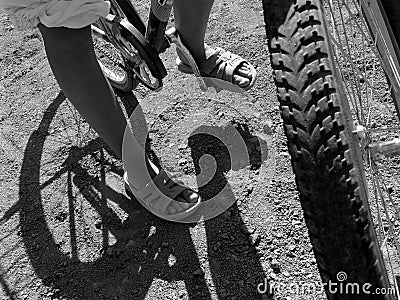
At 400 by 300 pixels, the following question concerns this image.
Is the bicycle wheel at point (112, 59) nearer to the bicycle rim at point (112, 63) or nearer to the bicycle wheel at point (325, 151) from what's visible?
the bicycle rim at point (112, 63)

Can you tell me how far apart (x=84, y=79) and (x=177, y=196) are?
0.56 metres

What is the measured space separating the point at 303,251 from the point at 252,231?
7.4 inches

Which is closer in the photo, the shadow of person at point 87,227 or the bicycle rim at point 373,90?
the bicycle rim at point 373,90

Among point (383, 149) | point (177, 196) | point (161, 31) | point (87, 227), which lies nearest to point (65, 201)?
point (87, 227)

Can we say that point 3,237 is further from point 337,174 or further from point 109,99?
point 337,174

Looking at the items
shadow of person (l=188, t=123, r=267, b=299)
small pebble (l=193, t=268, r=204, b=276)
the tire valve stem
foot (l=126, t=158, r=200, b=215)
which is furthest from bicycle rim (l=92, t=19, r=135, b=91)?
the tire valve stem

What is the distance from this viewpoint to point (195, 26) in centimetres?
232

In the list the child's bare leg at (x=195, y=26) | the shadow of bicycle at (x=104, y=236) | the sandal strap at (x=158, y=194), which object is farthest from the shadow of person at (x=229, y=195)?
the child's bare leg at (x=195, y=26)

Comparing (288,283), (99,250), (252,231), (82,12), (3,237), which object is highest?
(82,12)

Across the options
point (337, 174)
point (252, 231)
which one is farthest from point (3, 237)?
point (337, 174)

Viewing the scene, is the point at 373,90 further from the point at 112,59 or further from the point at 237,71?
the point at 112,59

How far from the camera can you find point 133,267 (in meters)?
2.07

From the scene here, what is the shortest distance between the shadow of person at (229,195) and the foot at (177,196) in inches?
2.5

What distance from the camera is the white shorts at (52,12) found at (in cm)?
169
